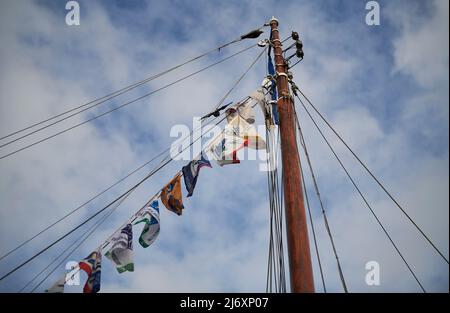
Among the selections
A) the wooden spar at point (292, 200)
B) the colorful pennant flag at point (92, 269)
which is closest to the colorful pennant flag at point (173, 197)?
the colorful pennant flag at point (92, 269)

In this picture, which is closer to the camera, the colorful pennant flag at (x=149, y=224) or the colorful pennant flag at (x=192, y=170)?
the colorful pennant flag at (x=149, y=224)

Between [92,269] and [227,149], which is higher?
[227,149]

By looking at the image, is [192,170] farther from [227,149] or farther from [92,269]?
[92,269]

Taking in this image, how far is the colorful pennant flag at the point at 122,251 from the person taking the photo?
8.76 m

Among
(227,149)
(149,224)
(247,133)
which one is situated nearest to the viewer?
(149,224)

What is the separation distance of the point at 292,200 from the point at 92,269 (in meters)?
5.17

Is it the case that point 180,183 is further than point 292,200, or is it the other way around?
point 180,183

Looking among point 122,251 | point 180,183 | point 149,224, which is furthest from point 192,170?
point 122,251

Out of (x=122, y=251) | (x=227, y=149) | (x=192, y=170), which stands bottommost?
(x=122, y=251)

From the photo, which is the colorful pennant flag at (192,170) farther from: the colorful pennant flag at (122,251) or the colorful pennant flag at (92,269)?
the colorful pennant flag at (92,269)

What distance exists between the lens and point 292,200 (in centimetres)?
736
